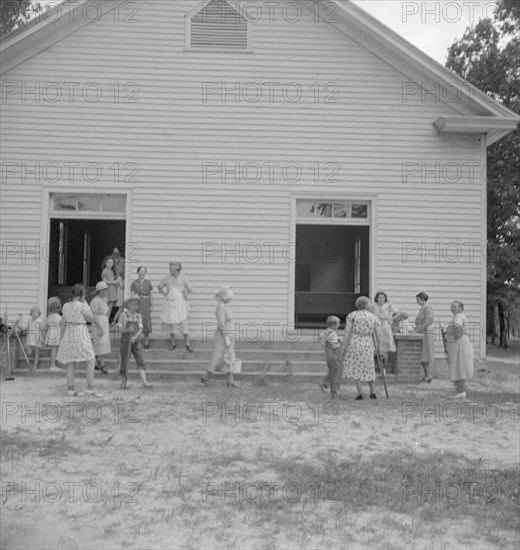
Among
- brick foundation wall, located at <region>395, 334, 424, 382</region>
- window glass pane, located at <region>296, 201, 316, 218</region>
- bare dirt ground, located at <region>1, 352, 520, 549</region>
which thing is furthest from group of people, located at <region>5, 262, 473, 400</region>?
window glass pane, located at <region>296, 201, 316, 218</region>

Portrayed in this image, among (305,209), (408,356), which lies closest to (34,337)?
(305,209)

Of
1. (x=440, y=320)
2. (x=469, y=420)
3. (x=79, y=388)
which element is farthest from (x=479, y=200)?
(x=79, y=388)

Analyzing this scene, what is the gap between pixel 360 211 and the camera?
15.3 m

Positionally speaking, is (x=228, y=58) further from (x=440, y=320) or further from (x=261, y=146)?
(x=440, y=320)

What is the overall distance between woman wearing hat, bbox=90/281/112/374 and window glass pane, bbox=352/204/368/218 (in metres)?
5.72

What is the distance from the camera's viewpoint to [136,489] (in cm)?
588

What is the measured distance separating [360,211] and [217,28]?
191 inches

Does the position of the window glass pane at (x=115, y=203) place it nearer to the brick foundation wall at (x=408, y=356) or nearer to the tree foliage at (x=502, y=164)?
the brick foundation wall at (x=408, y=356)

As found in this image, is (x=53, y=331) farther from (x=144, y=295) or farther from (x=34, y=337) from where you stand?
(x=144, y=295)

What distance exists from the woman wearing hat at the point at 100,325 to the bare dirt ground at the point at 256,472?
1837 millimetres

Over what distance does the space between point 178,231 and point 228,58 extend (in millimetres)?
3755

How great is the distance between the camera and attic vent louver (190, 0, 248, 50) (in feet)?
49.4

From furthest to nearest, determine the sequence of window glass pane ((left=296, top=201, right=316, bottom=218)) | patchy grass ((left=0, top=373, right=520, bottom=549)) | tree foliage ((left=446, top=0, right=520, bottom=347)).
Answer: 1. tree foliage ((left=446, top=0, right=520, bottom=347))
2. window glass pane ((left=296, top=201, right=316, bottom=218))
3. patchy grass ((left=0, top=373, right=520, bottom=549))

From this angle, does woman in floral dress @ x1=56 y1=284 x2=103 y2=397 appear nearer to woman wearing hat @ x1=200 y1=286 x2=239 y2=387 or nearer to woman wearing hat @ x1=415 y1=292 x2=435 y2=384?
woman wearing hat @ x1=200 y1=286 x2=239 y2=387
